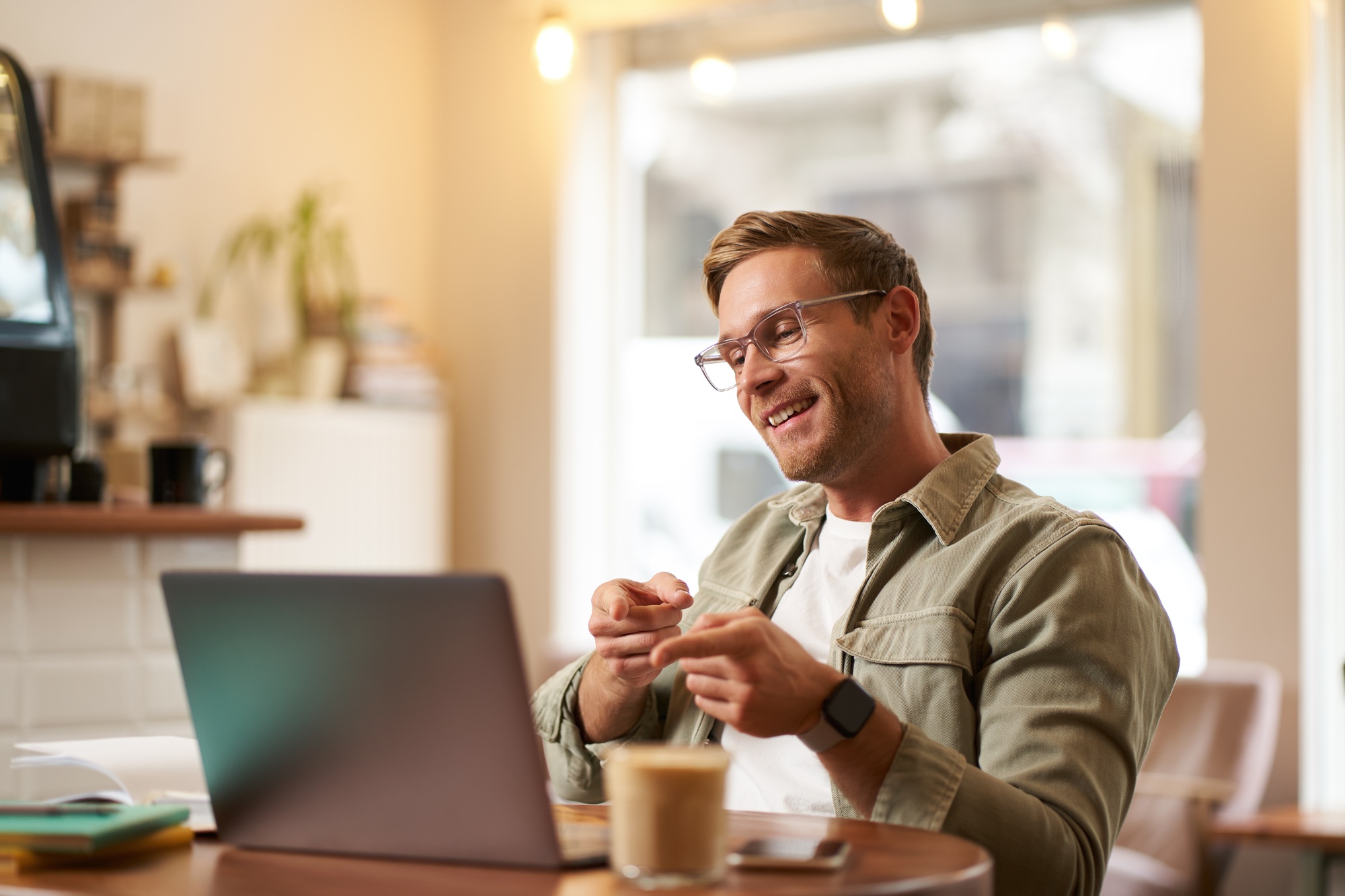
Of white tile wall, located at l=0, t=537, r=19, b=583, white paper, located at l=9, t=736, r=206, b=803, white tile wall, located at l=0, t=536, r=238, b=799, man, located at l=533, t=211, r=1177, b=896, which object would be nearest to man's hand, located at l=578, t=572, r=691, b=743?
man, located at l=533, t=211, r=1177, b=896

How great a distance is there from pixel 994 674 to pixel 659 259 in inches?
139

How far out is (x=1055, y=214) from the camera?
427 cm

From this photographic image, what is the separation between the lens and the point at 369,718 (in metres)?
0.94

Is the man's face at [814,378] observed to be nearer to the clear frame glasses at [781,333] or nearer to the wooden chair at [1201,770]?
the clear frame glasses at [781,333]

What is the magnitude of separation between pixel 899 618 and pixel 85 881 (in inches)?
30.2

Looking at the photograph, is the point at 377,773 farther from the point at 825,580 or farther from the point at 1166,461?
the point at 1166,461

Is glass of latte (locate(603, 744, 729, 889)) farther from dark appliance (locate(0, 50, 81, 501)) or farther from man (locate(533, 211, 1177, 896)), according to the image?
dark appliance (locate(0, 50, 81, 501))

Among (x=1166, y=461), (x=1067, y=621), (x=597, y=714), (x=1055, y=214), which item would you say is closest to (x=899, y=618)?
(x=1067, y=621)

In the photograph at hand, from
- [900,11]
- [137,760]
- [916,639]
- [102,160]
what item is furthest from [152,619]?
[900,11]

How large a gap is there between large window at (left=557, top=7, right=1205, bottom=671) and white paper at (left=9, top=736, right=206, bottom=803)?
2.51 metres

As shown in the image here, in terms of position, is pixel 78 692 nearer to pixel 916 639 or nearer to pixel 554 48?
pixel 916 639

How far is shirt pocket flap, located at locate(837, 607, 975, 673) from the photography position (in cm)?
132

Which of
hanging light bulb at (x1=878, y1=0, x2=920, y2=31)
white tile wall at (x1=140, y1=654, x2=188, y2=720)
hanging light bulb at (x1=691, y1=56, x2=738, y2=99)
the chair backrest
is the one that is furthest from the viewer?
hanging light bulb at (x1=691, y1=56, x2=738, y2=99)

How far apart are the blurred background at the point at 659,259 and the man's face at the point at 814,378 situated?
2.07m
